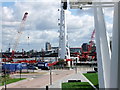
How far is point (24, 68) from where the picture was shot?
176 ft

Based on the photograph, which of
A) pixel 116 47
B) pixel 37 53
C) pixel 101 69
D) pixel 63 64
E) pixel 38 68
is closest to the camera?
pixel 116 47

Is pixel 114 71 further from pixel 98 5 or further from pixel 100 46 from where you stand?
pixel 98 5

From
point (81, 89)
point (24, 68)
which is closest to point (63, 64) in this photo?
point (24, 68)

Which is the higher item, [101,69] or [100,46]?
[100,46]

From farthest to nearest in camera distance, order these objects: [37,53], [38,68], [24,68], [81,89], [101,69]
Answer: [37,53] < [38,68] < [24,68] < [81,89] < [101,69]

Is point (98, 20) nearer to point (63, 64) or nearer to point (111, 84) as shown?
point (111, 84)

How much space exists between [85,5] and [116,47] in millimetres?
2912

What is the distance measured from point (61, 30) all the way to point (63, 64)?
9473 mm

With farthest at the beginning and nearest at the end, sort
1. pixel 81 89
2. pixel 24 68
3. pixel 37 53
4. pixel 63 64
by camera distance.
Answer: pixel 37 53
pixel 63 64
pixel 24 68
pixel 81 89

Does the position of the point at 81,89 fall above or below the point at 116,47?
below

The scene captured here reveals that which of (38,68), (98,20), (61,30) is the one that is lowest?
(38,68)

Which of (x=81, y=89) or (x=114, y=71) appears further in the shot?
(x=81, y=89)

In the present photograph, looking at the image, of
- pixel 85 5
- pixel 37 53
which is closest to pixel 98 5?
pixel 85 5

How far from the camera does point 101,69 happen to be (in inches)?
457
